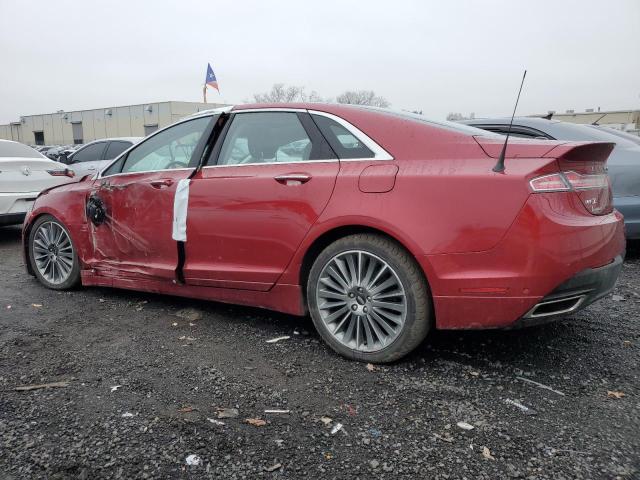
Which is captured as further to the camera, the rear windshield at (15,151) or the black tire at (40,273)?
the rear windshield at (15,151)

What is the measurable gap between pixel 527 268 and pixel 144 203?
2741 mm

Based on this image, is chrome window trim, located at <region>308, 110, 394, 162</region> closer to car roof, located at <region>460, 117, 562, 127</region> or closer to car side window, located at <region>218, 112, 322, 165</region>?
car side window, located at <region>218, 112, 322, 165</region>

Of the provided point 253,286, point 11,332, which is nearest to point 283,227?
point 253,286

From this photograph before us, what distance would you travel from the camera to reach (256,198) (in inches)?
127

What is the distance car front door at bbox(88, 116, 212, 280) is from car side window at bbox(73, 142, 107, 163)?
657cm

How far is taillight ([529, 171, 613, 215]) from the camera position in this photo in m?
2.49

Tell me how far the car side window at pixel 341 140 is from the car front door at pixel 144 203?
1007mm

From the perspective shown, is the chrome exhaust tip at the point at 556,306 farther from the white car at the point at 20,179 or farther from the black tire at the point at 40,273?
the white car at the point at 20,179

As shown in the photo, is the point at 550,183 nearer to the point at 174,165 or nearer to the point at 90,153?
the point at 174,165

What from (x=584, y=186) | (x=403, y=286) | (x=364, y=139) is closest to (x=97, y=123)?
(x=364, y=139)

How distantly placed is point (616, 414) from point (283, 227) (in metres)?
2.01

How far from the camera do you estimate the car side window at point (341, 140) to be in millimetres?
2949

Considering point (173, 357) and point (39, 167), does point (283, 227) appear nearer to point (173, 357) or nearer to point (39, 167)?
point (173, 357)

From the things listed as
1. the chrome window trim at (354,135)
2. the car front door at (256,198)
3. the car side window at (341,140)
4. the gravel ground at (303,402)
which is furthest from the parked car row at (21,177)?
the car side window at (341,140)
